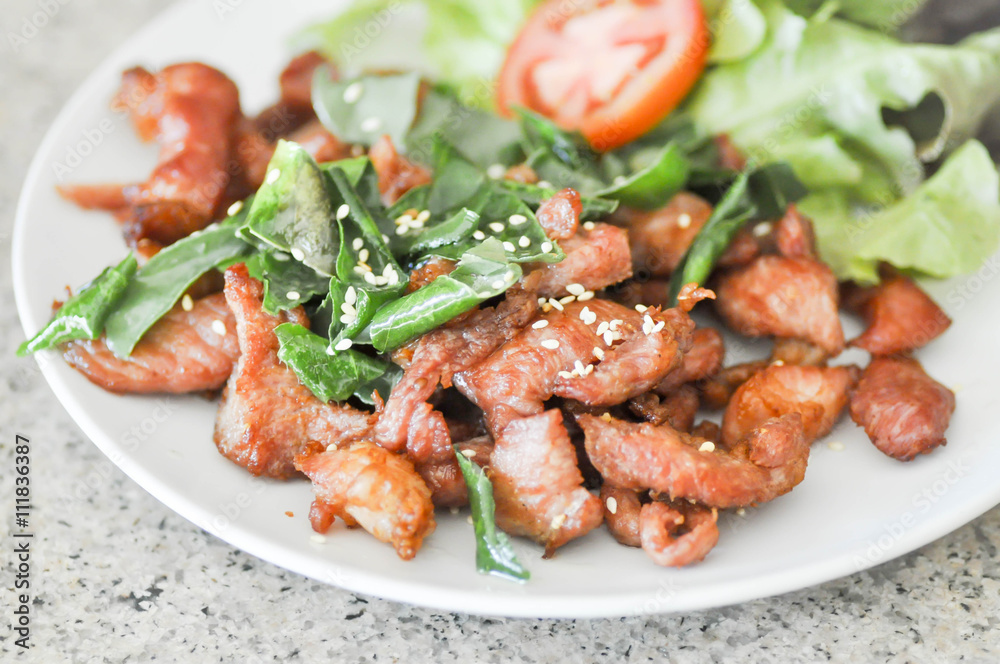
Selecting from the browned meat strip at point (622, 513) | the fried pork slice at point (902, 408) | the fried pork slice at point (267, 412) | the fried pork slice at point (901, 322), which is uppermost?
the fried pork slice at point (267, 412)

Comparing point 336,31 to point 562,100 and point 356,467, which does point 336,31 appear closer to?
point 562,100

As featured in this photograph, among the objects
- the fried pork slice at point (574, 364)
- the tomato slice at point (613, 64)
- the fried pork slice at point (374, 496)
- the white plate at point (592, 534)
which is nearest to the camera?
the white plate at point (592, 534)

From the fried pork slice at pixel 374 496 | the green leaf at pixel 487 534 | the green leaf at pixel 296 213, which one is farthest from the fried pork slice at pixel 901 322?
the green leaf at pixel 296 213

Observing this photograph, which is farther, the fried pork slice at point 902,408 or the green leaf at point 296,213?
the green leaf at point 296,213

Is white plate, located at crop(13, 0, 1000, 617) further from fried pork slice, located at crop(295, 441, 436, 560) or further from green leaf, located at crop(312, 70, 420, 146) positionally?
green leaf, located at crop(312, 70, 420, 146)

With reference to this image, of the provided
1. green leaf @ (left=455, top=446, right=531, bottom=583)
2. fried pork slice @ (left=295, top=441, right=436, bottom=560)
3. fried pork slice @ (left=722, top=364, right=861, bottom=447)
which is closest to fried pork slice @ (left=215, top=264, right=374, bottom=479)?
fried pork slice @ (left=295, top=441, right=436, bottom=560)

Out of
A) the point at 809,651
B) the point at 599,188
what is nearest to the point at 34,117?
the point at 599,188

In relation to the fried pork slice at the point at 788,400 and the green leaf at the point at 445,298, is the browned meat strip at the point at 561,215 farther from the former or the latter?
the fried pork slice at the point at 788,400
